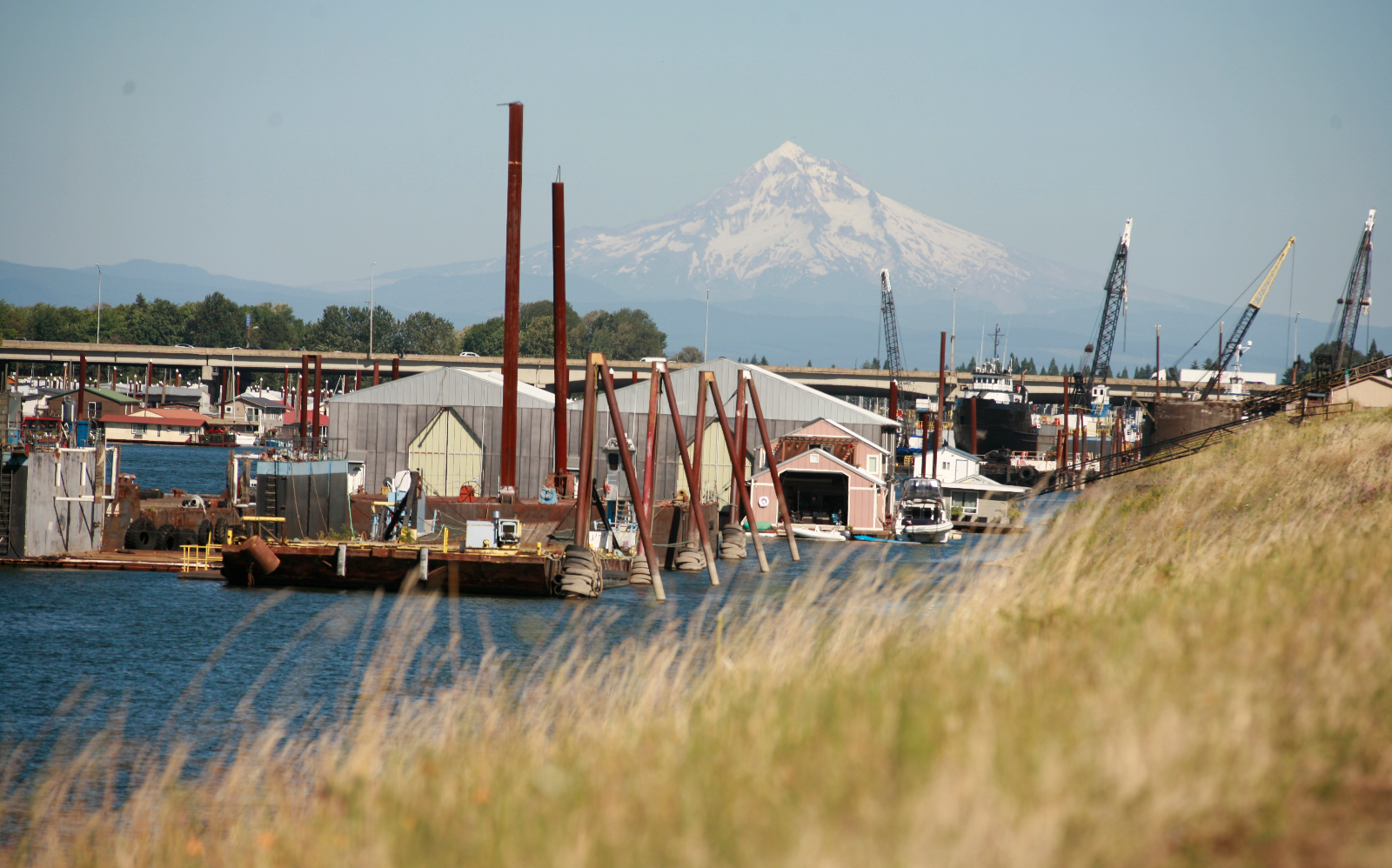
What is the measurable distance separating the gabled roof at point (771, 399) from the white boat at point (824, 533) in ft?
21.9

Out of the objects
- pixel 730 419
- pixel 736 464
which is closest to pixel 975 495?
pixel 730 419

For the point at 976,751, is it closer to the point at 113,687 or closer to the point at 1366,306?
the point at 113,687

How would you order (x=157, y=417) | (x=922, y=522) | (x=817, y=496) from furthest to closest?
(x=157, y=417) < (x=817, y=496) < (x=922, y=522)

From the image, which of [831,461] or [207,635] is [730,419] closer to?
[831,461]

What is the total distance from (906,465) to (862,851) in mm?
85311

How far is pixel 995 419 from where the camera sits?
127562 millimetres

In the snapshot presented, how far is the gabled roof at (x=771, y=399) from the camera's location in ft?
216

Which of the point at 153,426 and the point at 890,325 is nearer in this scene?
the point at 890,325

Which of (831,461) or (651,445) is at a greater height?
(651,445)

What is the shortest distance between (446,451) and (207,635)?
32.2m

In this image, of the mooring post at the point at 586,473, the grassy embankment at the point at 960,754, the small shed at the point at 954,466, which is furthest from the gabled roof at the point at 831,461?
the grassy embankment at the point at 960,754

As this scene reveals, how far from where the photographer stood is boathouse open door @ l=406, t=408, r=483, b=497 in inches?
2496

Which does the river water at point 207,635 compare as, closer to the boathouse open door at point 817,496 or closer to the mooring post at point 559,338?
the mooring post at point 559,338

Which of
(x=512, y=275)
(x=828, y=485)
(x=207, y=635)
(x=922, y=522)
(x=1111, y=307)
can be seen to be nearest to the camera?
(x=207, y=635)
